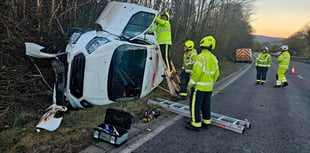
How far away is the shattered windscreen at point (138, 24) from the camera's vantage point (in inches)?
200

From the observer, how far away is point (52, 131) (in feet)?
12.0

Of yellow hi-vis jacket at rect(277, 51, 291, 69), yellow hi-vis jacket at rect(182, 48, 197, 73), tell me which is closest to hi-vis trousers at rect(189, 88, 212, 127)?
yellow hi-vis jacket at rect(182, 48, 197, 73)

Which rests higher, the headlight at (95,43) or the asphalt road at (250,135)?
the headlight at (95,43)

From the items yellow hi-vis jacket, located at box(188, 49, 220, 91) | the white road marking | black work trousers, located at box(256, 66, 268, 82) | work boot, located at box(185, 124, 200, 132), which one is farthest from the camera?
black work trousers, located at box(256, 66, 268, 82)

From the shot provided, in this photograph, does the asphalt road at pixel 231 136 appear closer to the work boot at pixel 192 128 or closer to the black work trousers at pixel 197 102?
the work boot at pixel 192 128

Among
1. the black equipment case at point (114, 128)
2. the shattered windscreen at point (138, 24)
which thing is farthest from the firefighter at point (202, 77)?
the shattered windscreen at point (138, 24)

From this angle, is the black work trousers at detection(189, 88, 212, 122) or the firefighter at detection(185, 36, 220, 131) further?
the black work trousers at detection(189, 88, 212, 122)

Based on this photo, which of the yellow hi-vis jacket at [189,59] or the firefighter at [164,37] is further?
the yellow hi-vis jacket at [189,59]

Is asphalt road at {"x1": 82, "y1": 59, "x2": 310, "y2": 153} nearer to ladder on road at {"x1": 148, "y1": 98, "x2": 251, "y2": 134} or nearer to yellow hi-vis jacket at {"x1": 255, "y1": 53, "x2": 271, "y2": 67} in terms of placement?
ladder on road at {"x1": 148, "y1": 98, "x2": 251, "y2": 134}

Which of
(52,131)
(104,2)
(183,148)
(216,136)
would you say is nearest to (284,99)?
(216,136)

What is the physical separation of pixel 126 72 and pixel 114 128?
1.62m

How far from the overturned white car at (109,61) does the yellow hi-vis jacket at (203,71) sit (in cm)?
145

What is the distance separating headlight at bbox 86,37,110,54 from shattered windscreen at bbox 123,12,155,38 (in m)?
0.55

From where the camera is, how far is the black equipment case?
342cm
